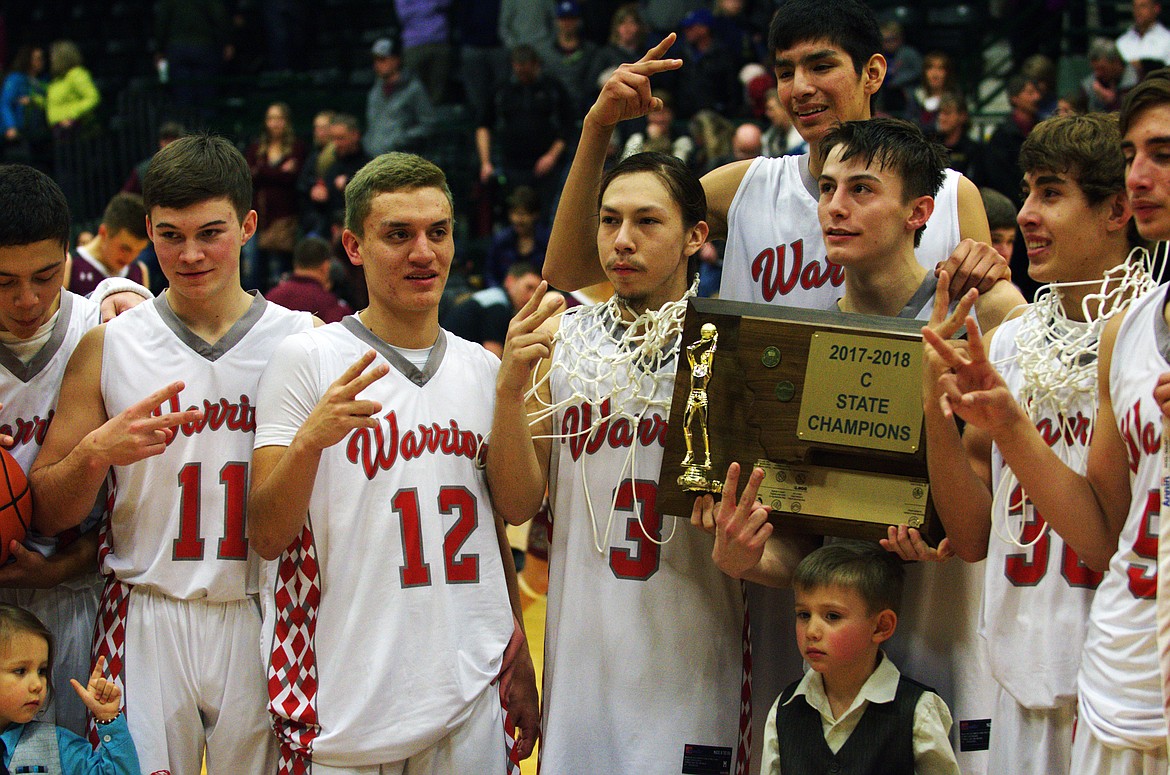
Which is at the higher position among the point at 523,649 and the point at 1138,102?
the point at 1138,102

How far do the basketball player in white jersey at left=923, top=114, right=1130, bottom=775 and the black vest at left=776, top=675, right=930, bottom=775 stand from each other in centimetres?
26

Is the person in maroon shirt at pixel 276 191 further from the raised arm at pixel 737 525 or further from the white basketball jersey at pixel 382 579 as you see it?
the raised arm at pixel 737 525

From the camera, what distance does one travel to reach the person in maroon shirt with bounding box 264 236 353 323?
352 inches

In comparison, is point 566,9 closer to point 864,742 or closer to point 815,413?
point 815,413

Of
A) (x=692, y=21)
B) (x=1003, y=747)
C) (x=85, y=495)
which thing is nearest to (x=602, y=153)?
(x=85, y=495)

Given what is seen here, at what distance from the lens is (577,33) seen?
530 inches

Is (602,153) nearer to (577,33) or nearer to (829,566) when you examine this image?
(829,566)

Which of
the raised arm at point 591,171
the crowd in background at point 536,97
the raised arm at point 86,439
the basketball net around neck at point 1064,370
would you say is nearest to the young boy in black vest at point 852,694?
the basketball net around neck at point 1064,370

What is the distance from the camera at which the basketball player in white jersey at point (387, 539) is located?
356cm

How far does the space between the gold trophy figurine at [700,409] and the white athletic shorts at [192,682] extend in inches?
52.4

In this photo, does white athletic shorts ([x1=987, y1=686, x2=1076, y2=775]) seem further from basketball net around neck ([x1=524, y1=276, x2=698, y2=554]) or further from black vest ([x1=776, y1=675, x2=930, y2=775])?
basketball net around neck ([x1=524, y1=276, x2=698, y2=554])

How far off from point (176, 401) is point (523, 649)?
122 cm

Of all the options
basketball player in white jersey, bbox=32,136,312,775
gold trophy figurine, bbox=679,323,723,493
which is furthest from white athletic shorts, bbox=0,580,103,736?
gold trophy figurine, bbox=679,323,723,493

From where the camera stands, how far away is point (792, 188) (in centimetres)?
439
